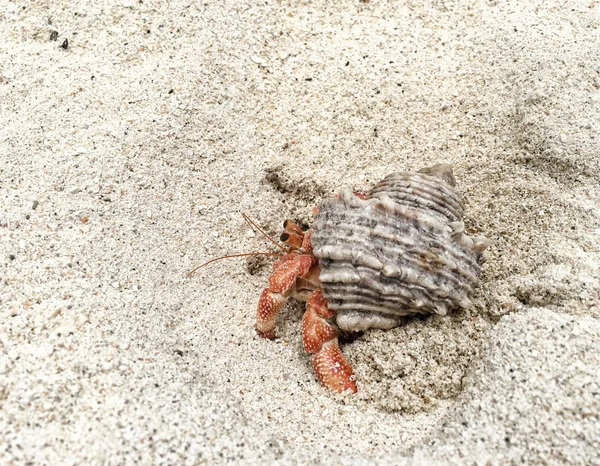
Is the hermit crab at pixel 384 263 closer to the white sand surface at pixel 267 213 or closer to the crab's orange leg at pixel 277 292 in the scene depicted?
the crab's orange leg at pixel 277 292

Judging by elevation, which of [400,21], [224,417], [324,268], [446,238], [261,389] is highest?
[400,21]

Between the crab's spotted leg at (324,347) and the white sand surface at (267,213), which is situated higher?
the white sand surface at (267,213)

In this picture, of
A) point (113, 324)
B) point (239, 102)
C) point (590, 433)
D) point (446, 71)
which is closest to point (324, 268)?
point (113, 324)

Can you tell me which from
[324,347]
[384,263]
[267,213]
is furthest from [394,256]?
[267,213]

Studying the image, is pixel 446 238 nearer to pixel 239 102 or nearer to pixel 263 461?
pixel 263 461

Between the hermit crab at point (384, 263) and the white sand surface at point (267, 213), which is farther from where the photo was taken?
the hermit crab at point (384, 263)

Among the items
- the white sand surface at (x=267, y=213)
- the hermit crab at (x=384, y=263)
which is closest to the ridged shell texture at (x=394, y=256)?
the hermit crab at (x=384, y=263)

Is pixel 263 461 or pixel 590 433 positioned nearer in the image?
pixel 590 433
